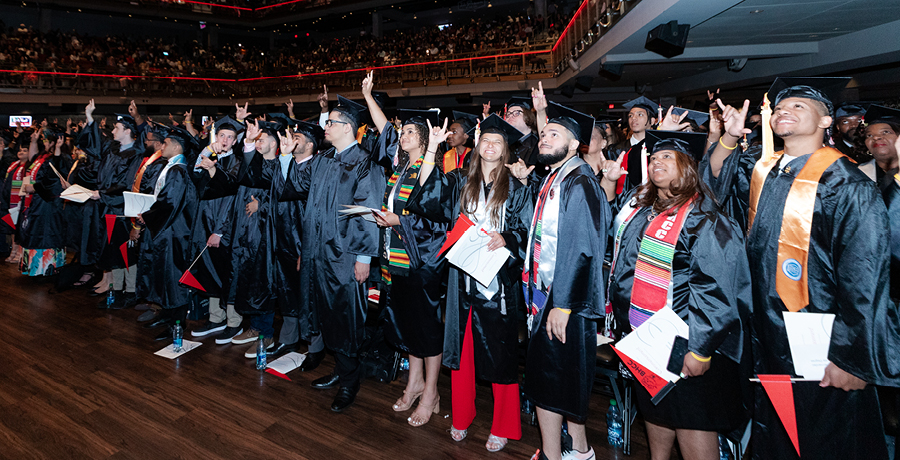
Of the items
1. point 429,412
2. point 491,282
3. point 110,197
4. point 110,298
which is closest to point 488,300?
point 491,282

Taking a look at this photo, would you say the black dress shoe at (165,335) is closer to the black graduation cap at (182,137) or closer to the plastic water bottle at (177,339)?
the plastic water bottle at (177,339)

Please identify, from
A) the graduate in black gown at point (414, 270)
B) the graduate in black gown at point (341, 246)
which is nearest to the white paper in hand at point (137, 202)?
the graduate in black gown at point (341, 246)

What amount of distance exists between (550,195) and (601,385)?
1.93 metres

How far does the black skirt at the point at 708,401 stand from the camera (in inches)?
75.0

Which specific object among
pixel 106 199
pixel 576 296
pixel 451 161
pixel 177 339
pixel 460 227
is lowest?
pixel 177 339

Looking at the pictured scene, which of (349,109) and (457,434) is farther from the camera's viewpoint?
(349,109)

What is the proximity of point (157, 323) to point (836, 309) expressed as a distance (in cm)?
553

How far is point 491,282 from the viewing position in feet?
8.13

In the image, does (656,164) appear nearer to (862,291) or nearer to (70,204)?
(862,291)

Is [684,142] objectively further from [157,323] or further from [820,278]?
[157,323]

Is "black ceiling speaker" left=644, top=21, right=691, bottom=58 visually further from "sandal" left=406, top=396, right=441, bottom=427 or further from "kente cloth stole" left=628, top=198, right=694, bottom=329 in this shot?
"sandal" left=406, top=396, right=441, bottom=427

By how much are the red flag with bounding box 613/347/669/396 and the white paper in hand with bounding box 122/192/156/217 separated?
4352 mm

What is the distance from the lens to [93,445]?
2719 mm

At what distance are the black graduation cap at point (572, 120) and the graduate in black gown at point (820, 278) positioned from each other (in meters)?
0.83
